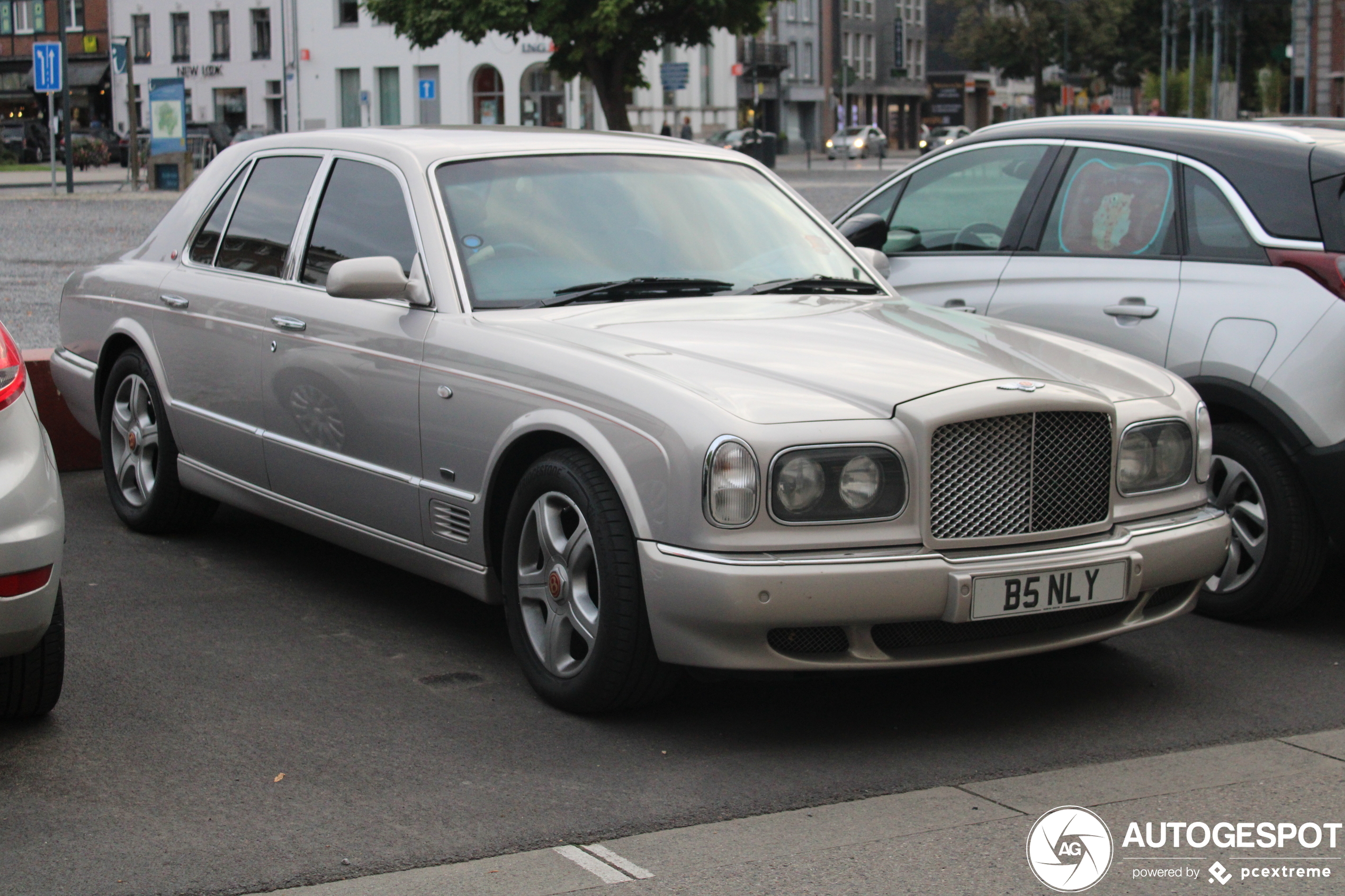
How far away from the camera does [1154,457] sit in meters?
4.70

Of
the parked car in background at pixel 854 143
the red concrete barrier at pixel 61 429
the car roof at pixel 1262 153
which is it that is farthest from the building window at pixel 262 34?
the car roof at pixel 1262 153

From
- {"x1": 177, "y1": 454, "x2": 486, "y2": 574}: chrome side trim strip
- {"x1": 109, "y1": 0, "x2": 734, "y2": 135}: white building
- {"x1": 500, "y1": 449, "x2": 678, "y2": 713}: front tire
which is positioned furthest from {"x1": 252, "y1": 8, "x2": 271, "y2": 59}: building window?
{"x1": 500, "y1": 449, "x2": 678, "y2": 713}: front tire

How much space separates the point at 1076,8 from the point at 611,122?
45.4 meters

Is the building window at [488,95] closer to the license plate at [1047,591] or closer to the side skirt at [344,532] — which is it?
the side skirt at [344,532]

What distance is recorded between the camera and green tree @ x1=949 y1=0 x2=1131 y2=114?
81.6 metres

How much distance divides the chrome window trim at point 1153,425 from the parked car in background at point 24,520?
273 centimetres

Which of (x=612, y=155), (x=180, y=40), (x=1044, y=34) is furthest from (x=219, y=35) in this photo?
(x=612, y=155)

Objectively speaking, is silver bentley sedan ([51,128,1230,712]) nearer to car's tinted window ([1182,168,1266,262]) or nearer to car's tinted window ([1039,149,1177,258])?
car's tinted window ([1039,149,1177,258])

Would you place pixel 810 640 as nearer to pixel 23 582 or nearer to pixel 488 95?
pixel 23 582

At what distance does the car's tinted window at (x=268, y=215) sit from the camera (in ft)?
20.0

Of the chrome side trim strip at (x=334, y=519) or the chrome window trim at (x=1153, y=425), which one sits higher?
the chrome window trim at (x=1153, y=425)

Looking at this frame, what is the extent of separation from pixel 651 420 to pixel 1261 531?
8.19ft

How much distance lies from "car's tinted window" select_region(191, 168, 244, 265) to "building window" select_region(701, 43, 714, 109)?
6684 cm

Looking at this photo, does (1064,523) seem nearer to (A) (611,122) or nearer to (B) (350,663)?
(B) (350,663)
